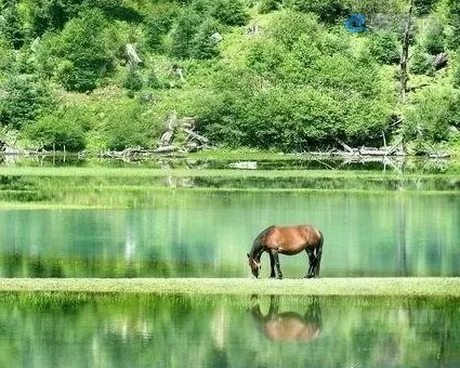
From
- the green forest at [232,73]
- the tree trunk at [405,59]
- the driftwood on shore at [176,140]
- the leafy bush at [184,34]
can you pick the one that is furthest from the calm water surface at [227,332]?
the leafy bush at [184,34]

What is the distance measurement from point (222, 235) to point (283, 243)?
34.0 feet

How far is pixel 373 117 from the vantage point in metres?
93.1

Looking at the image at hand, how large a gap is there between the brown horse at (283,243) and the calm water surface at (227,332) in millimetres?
2185

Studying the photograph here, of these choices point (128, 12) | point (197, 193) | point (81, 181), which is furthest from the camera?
point (128, 12)

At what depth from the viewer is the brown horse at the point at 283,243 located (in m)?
25.6

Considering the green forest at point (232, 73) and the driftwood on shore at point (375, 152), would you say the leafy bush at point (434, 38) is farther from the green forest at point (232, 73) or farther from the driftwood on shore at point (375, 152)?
the driftwood on shore at point (375, 152)

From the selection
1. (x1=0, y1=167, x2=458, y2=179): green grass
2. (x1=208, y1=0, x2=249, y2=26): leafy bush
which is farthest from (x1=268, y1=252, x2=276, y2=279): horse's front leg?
(x1=208, y1=0, x2=249, y2=26): leafy bush

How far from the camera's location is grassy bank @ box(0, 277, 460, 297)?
→ 24.2m

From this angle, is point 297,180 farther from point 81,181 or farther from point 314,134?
point 314,134

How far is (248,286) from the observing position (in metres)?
24.7

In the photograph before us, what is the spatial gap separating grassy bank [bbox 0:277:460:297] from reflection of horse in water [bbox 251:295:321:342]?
1572 millimetres

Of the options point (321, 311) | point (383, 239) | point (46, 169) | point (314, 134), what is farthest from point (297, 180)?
point (321, 311)

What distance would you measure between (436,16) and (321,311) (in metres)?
92.6

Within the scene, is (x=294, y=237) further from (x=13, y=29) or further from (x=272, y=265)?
(x=13, y=29)
